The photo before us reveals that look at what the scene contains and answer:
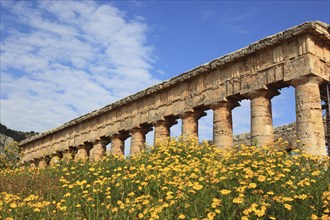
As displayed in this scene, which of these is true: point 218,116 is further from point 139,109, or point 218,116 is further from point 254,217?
point 254,217

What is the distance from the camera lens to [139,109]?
2252 cm

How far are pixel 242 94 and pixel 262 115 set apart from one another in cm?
136

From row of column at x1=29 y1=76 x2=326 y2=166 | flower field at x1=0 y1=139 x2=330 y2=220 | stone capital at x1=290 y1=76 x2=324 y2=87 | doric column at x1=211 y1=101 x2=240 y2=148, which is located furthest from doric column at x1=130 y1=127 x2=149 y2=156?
flower field at x1=0 y1=139 x2=330 y2=220

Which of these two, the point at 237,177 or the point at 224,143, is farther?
the point at 224,143

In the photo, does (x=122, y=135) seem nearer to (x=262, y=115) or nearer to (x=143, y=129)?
(x=143, y=129)

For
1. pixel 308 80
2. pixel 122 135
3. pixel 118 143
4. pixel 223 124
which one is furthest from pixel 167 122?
pixel 308 80

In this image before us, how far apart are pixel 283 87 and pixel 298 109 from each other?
166cm

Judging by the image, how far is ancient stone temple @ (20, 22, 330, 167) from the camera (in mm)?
14336

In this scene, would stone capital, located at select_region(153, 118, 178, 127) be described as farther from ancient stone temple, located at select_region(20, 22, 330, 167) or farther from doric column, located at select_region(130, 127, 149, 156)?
doric column, located at select_region(130, 127, 149, 156)

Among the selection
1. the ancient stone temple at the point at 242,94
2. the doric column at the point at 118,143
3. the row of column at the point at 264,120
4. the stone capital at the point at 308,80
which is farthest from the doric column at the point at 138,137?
the stone capital at the point at 308,80

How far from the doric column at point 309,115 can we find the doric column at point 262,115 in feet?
4.95

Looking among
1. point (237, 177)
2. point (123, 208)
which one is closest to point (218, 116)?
point (237, 177)

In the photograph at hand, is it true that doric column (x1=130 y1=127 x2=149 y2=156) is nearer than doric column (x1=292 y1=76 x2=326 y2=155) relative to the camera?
No

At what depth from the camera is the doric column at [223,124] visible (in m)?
17.2
